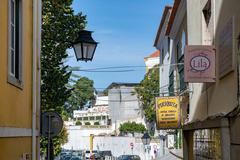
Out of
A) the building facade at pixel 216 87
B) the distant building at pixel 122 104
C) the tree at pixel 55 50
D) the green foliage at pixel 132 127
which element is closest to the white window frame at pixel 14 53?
the building facade at pixel 216 87

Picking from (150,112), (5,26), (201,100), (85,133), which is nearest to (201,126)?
(201,100)

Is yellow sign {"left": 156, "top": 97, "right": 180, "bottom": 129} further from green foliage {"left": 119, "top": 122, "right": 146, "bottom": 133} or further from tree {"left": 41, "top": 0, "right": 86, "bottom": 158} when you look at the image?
green foliage {"left": 119, "top": 122, "right": 146, "bottom": 133}

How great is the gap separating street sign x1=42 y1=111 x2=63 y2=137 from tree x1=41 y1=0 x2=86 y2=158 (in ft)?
20.5

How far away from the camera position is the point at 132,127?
259 feet

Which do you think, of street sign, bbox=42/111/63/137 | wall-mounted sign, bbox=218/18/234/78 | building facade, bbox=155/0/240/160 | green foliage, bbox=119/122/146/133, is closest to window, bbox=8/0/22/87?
street sign, bbox=42/111/63/137

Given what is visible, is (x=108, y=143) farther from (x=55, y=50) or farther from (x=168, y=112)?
(x=55, y=50)

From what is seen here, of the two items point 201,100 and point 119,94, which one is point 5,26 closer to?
point 201,100

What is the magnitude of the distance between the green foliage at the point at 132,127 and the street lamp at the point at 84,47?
64.3 m

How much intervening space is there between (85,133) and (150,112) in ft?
73.6

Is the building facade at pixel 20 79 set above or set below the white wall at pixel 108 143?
above

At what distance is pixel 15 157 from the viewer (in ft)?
33.4

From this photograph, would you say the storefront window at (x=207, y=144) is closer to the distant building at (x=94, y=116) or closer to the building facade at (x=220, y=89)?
the building facade at (x=220, y=89)

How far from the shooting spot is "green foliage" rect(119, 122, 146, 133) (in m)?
77.8

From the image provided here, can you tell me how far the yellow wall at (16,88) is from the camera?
901cm
